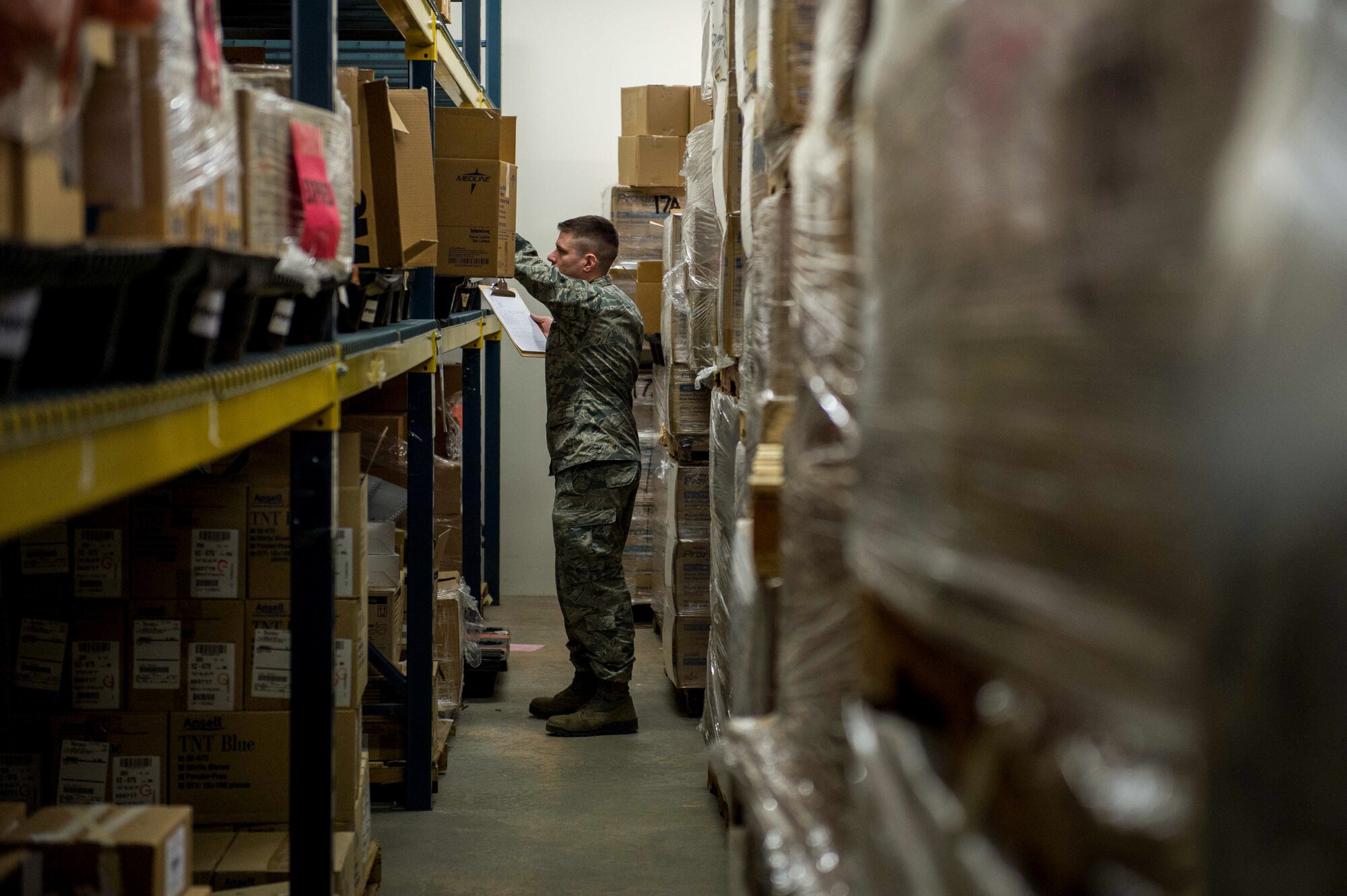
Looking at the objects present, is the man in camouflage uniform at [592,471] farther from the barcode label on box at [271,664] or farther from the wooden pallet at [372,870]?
the barcode label on box at [271,664]

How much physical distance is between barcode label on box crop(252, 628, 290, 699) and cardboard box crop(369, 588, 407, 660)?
126cm

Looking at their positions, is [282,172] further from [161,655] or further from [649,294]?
[649,294]

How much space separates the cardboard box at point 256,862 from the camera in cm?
239

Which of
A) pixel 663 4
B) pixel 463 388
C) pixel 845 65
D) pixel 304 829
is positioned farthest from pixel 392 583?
pixel 663 4

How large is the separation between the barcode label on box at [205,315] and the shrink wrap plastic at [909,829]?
1.00m

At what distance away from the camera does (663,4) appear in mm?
7453

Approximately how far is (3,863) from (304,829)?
→ 81 centimetres

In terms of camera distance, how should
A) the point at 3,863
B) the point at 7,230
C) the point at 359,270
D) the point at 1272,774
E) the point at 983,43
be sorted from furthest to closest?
the point at 359,270 < the point at 3,863 < the point at 7,230 < the point at 983,43 < the point at 1272,774

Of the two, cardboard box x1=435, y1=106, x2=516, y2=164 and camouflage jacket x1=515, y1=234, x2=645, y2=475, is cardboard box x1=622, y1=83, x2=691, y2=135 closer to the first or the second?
camouflage jacket x1=515, y1=234, x2=645, y2=475

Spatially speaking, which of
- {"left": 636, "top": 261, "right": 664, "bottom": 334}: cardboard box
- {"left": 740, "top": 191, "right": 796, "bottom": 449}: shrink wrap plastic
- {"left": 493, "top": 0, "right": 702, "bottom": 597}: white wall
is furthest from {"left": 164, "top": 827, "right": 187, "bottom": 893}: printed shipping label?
{"left": 493, "top": 0, "right": 702, "bottom": 597}: white wall

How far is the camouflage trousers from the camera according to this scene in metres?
4.86

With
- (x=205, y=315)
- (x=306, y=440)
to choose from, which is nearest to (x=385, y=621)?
(x=306, y=440)

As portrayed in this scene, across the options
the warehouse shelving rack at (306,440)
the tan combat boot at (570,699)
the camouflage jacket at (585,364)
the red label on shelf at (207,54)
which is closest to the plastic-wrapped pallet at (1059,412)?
the warehouse shelving rack at (306,440)

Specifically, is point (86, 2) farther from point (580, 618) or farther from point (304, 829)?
point (580, 618)
